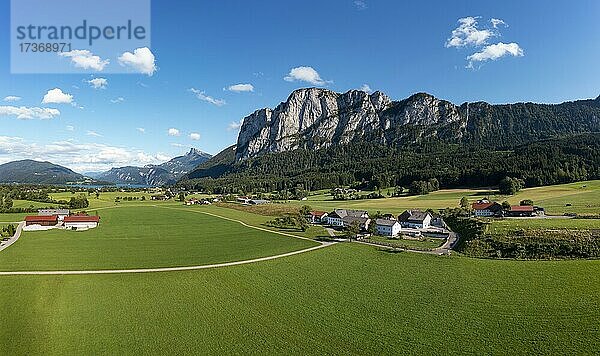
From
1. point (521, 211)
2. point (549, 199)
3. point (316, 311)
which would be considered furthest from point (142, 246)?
point (549, 199)

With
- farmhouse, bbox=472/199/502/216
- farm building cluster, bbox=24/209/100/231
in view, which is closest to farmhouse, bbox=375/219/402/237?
farmhouse, bbox=472/199/502/216

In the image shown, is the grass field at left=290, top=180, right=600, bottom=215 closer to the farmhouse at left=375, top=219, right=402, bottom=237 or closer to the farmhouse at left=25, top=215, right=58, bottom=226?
the farmhouse at left=375, top=219, right=402, bottom=237

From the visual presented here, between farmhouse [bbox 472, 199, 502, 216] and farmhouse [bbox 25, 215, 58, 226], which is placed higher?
farmhouse [bbox 472, 199, 502, 216]

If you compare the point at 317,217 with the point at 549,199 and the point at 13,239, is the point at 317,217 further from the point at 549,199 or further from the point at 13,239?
the point at 13,239

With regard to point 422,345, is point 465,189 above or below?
above

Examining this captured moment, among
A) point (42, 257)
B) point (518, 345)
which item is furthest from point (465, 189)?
point (42, 257)

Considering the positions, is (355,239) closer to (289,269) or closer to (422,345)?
(289,269)

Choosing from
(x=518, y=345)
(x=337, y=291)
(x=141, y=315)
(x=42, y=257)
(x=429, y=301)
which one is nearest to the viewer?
(x=518, y=345)

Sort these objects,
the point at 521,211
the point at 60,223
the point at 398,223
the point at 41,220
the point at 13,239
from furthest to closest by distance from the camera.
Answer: the point at 60,223
the point at 41,220
the point at 521,211
the point at 398,223
the point at 13,239
